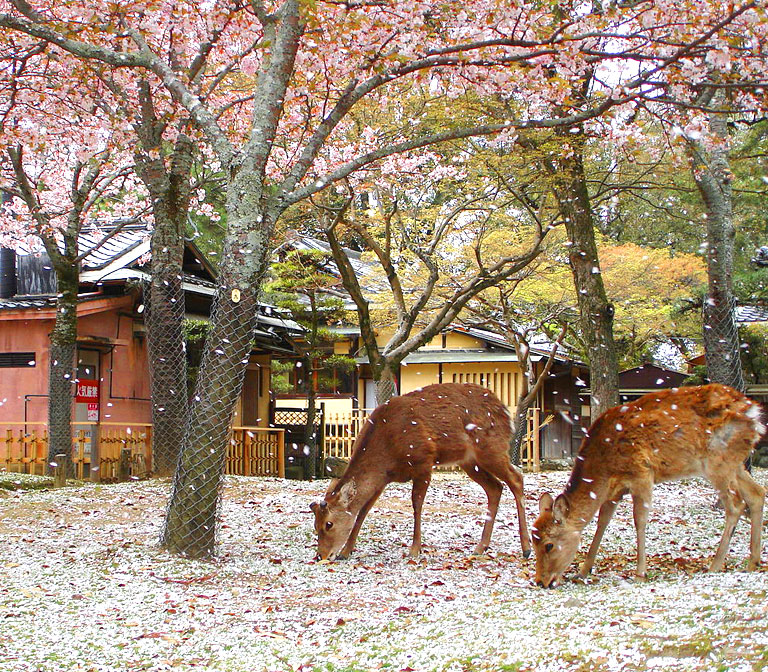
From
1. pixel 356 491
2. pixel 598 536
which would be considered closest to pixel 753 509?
pixel 598 536

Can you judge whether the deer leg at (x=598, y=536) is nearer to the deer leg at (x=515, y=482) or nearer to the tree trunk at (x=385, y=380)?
the deer leg at (x=515, y=482)

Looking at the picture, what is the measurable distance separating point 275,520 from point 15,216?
12.8 metres

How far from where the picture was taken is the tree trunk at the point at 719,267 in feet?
38.7

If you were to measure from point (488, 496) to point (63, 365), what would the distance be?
865cm

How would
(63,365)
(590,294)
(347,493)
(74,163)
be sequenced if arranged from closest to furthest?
(347,493)
(590,294)
(63,365)
(74,163)

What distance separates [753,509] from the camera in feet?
24.3

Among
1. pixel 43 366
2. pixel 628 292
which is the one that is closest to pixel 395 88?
pixel 43 366

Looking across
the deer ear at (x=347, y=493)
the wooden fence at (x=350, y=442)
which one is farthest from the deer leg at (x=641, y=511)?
the wooden fence at (x=350, y=442)

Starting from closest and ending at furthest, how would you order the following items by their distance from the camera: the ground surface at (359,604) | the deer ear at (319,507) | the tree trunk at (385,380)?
1. the ground surface at (359,604)
2. the deer ear at (319,507)
3. the tree trunk at (385,380)

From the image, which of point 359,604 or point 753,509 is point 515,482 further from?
point 359,604

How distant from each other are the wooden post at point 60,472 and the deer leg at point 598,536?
9829 millimetres

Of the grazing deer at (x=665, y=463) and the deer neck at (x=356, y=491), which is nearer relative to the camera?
the grazing deer at (x=665, y=463)

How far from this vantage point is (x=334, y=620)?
6.28 m

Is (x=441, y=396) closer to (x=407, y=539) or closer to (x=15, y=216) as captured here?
(x=407, y=539)
